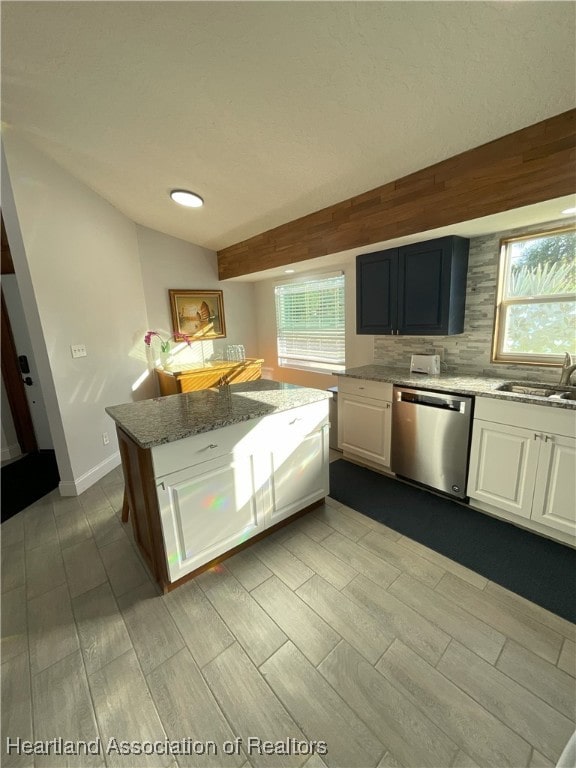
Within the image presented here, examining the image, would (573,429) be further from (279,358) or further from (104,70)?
(279,358)

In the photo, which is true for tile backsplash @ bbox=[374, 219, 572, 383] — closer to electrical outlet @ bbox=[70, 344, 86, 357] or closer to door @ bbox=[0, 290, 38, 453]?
electrical outlet @ bbox=[70, 344, 86, 357]

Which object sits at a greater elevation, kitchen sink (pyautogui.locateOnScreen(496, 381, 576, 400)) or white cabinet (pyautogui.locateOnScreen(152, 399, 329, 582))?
kitchen sink (pyautogui.locateOnScreen(496, 381, 576, 400))

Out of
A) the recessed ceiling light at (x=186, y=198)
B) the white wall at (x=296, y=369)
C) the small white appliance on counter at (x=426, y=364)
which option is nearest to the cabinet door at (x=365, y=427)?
the small white appliance on counter at (x=426, y=364)

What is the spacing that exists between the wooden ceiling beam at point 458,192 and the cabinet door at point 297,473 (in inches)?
64.0

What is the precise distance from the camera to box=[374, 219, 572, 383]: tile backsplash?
2.37 metres

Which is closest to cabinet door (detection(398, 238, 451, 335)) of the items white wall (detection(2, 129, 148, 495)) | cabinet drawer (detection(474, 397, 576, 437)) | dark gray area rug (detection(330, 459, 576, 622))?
cabinet drawer (detection(474, 397, 576, 437))

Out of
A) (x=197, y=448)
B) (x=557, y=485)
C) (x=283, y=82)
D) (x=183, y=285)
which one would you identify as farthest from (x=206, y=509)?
(x=183, y=285)

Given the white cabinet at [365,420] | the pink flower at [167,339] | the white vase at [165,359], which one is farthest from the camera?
the white vase at [165,359]

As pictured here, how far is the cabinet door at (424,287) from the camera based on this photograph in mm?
2418

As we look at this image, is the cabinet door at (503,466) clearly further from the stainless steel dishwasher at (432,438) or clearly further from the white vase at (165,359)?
the white vase at (165,359)

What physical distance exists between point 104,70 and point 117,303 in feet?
6.87

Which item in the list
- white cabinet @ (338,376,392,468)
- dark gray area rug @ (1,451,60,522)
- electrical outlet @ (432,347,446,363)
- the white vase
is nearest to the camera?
dark gray area rug @ (1,451,60,522)

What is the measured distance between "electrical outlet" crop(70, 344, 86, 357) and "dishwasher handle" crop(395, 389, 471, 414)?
2.82 meters

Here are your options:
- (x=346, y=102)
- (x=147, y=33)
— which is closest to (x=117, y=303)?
(x=147, y=33)
